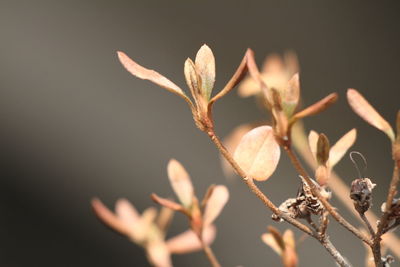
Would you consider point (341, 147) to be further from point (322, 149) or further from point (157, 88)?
point (157, 88)

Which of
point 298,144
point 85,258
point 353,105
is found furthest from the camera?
point 85,258

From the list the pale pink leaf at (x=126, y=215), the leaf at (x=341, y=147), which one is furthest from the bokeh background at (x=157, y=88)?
the leaf at (x=341, y=147)

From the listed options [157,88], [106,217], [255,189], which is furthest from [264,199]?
[157,88]

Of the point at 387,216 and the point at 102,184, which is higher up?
the point at 102,184

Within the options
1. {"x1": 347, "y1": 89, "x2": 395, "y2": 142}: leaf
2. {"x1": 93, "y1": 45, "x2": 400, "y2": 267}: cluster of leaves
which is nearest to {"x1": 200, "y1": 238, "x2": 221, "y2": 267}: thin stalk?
{"x1": 93, "y1": 45, "x2": 400, "y2": 267}: cluster of leaves

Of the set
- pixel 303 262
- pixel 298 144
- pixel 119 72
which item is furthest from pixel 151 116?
pixel 298 144

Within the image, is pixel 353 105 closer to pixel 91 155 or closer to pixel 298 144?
pixel 298 144

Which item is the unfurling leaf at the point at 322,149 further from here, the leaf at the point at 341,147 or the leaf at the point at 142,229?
the leaf at the point at 142,229
